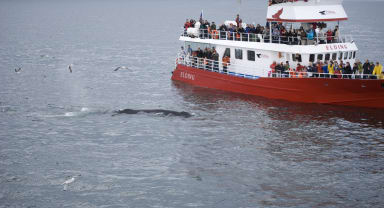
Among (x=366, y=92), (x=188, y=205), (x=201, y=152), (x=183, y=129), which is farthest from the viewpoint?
(x=366, y=92)

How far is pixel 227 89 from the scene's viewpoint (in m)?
51.2

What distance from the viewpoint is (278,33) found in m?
47.2

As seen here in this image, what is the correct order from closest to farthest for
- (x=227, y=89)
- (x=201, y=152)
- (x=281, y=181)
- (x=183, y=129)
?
1. (x=281, y=181)
2. (x=201, y=152)
3. (x=183, y=129)
4. (x=227, y=89)

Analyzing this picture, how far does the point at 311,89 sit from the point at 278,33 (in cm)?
578

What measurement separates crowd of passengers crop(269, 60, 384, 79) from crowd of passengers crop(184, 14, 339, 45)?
1.98 m

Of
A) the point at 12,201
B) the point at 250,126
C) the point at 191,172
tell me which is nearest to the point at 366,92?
the point at 250,126

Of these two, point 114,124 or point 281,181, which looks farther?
point 114,124

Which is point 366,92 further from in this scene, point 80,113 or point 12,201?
point 12,201

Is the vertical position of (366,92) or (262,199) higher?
(366,92)

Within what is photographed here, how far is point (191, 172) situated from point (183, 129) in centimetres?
868

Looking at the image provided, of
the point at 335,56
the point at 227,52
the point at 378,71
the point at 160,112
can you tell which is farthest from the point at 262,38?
the point at 160,112

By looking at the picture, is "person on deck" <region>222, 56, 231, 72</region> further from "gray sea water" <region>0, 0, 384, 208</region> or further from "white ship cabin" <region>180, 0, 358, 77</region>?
"gray sea water" <region>0, 0, 384, 208</region>

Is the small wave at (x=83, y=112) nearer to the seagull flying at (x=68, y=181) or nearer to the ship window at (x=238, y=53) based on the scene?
the ship window at (x=238, y=53)

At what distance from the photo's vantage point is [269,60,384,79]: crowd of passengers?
1657 inches
